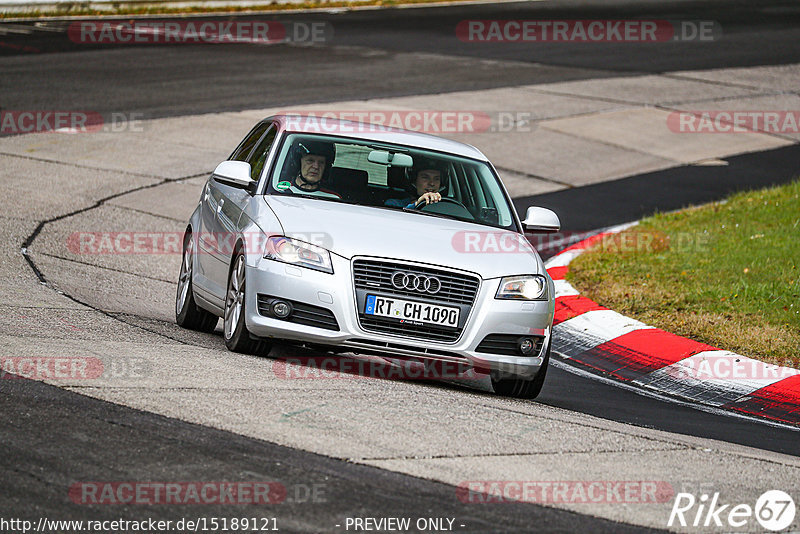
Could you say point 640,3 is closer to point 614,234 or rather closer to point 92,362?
point 614,234

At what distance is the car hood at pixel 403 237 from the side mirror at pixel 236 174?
254 millimetres

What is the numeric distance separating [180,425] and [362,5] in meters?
29.5

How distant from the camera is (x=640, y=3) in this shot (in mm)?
36219

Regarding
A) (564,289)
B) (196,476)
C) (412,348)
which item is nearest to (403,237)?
(412,348)

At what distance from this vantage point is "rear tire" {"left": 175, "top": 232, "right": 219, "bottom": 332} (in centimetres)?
927

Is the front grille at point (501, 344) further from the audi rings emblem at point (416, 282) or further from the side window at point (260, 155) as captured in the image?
Answer: the side window at point (260, 155)

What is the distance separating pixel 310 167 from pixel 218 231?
78 centimetres

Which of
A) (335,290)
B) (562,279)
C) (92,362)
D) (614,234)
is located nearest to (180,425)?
(92,362)

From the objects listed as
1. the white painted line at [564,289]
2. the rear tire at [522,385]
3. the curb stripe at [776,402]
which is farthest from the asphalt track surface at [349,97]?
the white painted line at [564,289]

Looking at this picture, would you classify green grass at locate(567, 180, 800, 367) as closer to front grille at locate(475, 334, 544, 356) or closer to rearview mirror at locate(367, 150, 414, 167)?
front grille at locate(475, 334, 544, 356)

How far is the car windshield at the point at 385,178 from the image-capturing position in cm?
849

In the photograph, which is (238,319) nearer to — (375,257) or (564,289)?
(375,257)

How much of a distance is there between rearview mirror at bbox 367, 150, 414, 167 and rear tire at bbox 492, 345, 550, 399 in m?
1.71

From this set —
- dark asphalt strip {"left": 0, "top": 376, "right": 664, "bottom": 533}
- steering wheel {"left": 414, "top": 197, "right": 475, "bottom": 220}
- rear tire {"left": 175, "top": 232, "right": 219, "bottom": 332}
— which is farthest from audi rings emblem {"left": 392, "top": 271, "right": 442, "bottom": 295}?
rear tire {"left": 175, "top": 232, "right": 219, "bottom": 332}
